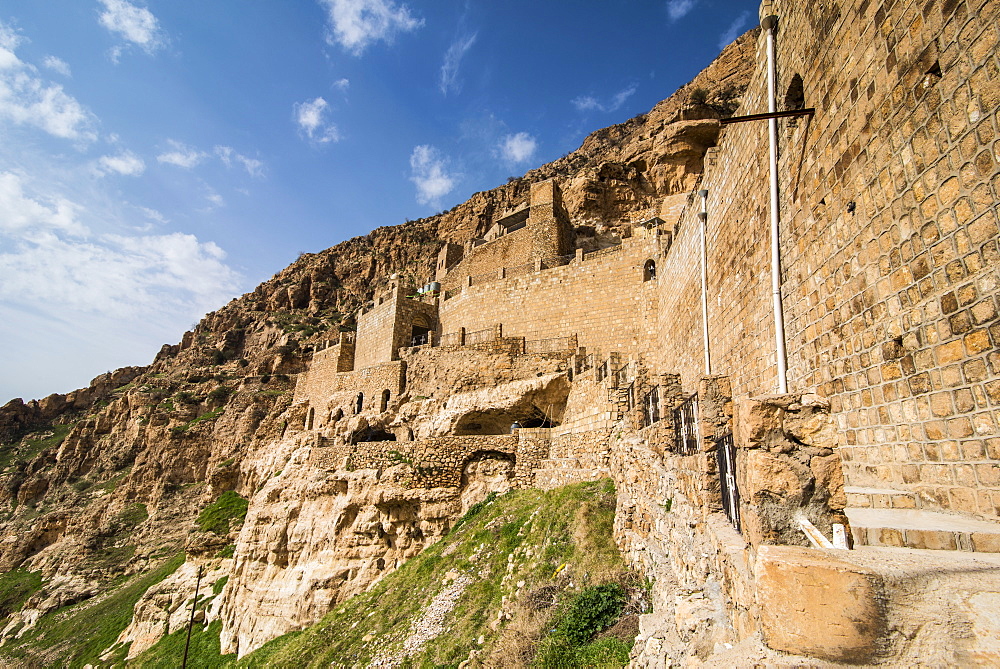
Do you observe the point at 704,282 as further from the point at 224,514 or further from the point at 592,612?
the point at 224,514

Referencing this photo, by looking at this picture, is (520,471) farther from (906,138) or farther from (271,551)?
(906,138)

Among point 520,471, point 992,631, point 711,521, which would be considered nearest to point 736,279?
point 711,521

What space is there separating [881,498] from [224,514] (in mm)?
29015

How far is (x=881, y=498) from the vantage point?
392 centimetres

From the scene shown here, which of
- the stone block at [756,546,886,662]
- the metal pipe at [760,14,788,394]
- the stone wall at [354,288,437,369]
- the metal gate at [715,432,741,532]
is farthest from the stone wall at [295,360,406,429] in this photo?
the stone block at [756,546,886,662]

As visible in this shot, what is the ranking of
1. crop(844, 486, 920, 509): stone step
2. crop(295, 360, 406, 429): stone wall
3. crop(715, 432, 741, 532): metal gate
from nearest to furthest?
crop(844, 486, 920, 509): stone step → crop(715, 432, 741, 532): metal gate → crop(295, 360, 406, 429): stone wall

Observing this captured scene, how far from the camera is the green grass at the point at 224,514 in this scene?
80.9 ft

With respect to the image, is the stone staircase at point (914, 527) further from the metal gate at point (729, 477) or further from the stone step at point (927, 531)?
the metal gate at point (729, 477)

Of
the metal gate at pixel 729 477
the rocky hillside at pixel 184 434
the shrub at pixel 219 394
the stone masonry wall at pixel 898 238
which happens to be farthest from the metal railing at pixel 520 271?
the shrub at pixel 219 394

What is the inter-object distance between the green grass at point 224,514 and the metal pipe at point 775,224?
25.6m

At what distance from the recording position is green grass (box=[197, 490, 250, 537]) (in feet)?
80.9

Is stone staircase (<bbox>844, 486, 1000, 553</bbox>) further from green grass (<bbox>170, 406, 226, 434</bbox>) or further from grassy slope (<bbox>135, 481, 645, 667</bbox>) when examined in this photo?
green grass (<bbox>170, 406, 226, 434</bbox>)

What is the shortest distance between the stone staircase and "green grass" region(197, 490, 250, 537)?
26645 mm

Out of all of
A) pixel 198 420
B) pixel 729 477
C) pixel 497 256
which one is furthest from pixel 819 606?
pixel 198 420
